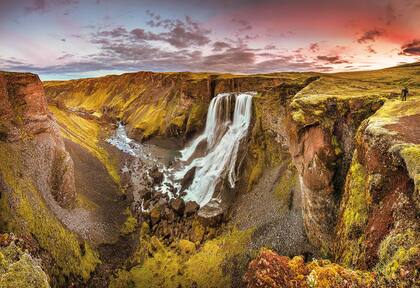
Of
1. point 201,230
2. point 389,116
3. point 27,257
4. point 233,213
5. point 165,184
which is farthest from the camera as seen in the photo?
point 165,184

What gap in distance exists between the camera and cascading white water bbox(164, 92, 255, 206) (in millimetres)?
33219

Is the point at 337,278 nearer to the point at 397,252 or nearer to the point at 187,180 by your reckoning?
the point at 397,252

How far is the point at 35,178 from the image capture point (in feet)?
74.0

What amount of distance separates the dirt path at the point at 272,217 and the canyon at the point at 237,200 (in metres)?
0.12

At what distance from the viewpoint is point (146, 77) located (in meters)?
98.1

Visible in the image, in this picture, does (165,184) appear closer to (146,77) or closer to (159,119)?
(159,119)

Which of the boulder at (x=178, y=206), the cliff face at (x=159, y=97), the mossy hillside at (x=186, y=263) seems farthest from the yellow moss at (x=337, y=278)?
the cliff face at (x=159, y=97)

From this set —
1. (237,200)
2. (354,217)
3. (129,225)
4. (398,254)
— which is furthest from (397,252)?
(129,225)

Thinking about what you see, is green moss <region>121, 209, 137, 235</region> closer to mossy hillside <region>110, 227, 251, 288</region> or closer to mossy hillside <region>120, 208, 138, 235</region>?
mossy hillside <region>120, 208, 138, 235</region>

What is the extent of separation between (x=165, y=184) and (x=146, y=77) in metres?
68.9

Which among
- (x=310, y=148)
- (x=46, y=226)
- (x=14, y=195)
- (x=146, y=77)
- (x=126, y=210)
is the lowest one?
(x=126, y=210)

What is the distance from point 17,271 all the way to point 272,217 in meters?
20.4

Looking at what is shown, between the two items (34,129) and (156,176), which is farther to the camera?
(156,176)

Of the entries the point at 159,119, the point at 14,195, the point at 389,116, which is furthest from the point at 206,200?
the point at 159,119
